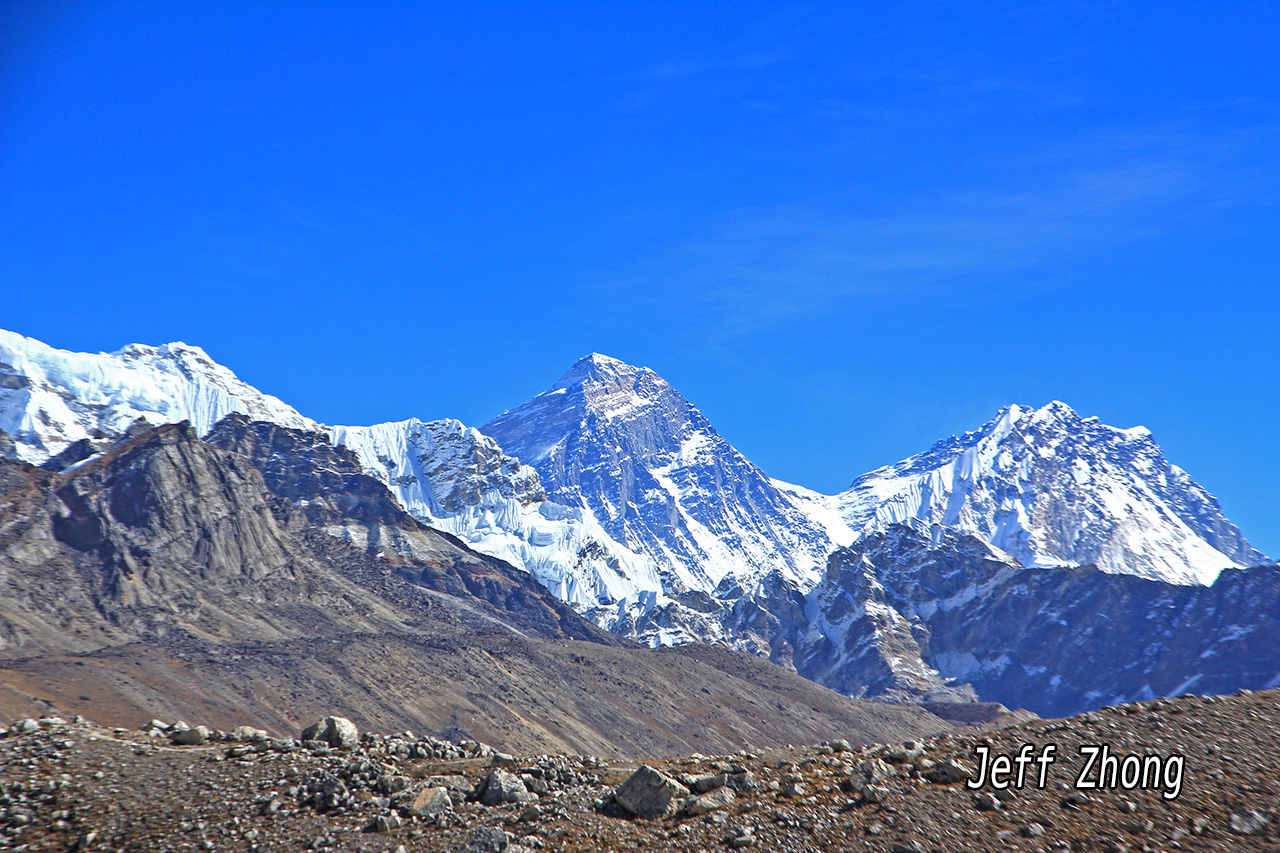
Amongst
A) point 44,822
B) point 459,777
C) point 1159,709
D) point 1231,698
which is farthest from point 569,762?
point 1231,698

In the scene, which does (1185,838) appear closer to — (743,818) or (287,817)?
(743,818)

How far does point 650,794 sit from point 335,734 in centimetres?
1292

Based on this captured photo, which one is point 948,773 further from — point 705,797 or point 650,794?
point 650,794

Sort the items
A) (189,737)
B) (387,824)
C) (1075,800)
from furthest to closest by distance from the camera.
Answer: (189,737)
(387,824)
(1075,800)

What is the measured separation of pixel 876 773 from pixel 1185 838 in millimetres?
7921

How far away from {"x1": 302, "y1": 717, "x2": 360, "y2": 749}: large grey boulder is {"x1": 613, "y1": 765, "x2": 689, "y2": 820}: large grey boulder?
37.1 feet

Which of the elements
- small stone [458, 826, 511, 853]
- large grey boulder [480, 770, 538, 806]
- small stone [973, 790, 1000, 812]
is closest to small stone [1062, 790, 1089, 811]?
small stone [973, 790, 1000, 812]

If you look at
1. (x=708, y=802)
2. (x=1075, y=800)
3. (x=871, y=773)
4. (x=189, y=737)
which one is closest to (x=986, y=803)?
(x=1075, y=800)

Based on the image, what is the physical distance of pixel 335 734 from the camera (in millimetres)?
38156

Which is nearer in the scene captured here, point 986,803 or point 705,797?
point 986,803

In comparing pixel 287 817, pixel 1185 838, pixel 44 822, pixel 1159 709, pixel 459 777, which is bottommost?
pixel 44 822

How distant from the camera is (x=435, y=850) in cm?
2858

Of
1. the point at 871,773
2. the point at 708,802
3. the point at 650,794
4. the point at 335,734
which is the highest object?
the point at 871,773

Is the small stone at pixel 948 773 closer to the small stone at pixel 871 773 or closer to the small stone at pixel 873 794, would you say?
the small stone at pixel 871 773
